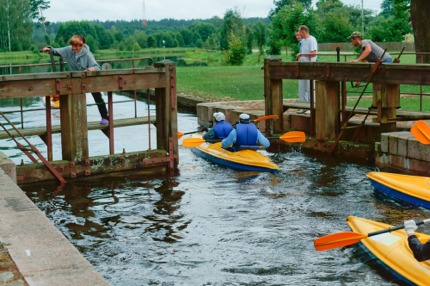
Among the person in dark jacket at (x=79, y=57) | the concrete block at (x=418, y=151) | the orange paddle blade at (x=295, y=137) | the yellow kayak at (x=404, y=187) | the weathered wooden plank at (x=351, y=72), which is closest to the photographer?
the yellow kayak at (x=404, y=187)

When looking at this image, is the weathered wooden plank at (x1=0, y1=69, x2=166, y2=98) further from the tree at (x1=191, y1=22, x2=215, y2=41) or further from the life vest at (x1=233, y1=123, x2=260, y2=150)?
the tree at (x1=191, y1=22, x2=215, y2=41)

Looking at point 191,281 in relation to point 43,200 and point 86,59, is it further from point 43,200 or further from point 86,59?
point 86,59

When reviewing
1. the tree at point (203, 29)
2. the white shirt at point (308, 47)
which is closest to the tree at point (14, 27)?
the tree at point (203, 29)

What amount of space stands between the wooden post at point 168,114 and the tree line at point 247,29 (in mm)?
11473

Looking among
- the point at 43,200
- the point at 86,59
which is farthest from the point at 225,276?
the point at 86,59

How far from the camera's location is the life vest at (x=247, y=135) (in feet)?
50.4

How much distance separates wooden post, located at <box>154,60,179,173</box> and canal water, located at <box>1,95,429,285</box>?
51 cm

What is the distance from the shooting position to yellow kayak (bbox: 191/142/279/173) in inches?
593

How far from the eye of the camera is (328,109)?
56.2ft

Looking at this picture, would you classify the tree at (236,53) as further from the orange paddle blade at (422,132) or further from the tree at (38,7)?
the tree at (38,7)

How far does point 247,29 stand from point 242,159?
5442 cm

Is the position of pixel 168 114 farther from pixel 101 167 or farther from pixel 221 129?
pixel 221 129

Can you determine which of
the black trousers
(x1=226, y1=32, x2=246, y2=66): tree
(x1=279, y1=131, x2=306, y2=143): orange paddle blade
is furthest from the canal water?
(x1=226, y1=32, x2=246, y2=66): tree

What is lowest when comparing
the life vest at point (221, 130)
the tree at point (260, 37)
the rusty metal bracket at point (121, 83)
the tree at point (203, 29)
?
the life vest at point (221, 130)
